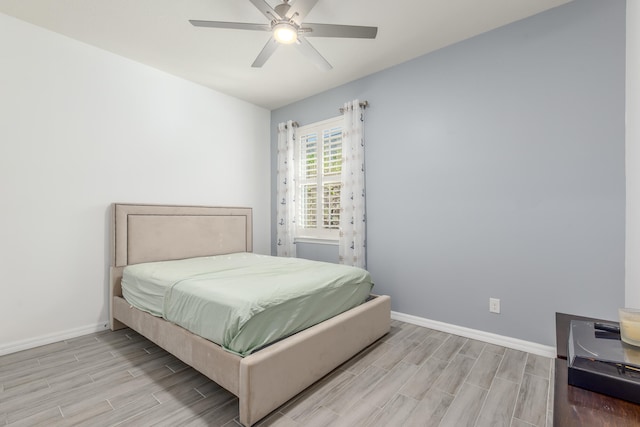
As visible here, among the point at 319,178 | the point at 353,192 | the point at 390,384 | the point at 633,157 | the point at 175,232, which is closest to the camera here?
the point at 633,157

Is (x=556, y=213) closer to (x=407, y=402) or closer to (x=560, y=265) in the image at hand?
(x=560, y=265)

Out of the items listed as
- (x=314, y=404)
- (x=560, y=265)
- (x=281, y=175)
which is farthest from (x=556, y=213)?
(x=281, y=175)

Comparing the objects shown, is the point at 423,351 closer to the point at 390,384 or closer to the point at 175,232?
the point at 390,384

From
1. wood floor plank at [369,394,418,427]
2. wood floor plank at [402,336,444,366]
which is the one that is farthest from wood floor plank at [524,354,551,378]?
wood floor plank at [369,394,418,427]

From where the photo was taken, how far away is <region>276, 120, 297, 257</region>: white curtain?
408cm

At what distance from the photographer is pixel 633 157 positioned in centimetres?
182

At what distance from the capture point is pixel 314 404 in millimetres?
1731

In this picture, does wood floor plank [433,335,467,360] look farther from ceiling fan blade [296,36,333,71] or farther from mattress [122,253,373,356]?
ceiling fan blade [296,36,333,71]

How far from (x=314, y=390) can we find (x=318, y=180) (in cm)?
258

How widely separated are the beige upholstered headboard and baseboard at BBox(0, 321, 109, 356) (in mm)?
626

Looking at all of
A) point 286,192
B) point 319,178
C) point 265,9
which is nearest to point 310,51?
point 265,9

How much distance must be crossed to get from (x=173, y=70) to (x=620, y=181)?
13.7ft

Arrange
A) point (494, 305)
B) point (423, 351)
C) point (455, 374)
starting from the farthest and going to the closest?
point (494, 305), point (423, 351), point (455, 374)

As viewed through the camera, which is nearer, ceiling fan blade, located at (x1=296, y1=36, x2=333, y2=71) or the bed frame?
the bed frame
